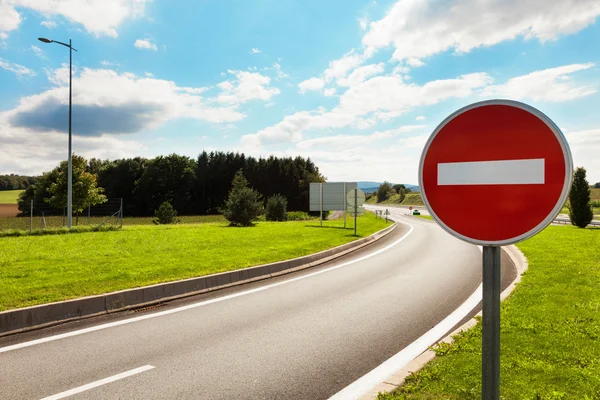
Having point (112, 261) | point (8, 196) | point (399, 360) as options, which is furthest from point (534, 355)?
point (8, 196)

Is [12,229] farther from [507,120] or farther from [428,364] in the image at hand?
[507,120]

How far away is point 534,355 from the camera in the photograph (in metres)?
4.74

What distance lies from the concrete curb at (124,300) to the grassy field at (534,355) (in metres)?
5.42

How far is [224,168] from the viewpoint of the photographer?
286ft

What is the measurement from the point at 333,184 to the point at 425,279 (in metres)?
20.5

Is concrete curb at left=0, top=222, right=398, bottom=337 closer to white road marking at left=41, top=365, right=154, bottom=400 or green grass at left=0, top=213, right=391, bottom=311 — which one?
green grass at left=0, top=213, right=391, bottom=311

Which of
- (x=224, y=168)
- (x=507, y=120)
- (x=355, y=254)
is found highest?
(x=224, y=168)

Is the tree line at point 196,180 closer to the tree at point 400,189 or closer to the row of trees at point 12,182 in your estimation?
the row of trees at point 12,182

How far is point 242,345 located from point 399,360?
6.72ft

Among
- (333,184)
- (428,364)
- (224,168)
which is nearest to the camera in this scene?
(428,364)

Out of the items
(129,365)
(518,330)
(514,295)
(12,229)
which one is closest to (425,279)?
(514,295)

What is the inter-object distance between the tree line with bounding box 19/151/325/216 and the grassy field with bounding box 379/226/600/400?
71.3m

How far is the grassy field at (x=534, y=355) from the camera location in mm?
3898

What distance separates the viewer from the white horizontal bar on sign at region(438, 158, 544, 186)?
194cm
